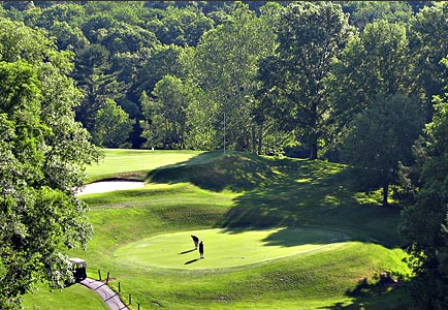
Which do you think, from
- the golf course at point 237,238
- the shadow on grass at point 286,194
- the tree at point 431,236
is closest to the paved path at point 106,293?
the golf course at point 237,238

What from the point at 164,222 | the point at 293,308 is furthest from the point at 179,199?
the point at 293,308

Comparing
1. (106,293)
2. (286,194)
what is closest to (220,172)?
(286,194)

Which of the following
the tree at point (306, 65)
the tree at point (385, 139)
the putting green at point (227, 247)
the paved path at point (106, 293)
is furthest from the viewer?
the tree at point (306, 65)

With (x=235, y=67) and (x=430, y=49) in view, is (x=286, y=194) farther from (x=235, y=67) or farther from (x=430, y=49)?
(x=235, y=67)

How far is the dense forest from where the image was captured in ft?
131

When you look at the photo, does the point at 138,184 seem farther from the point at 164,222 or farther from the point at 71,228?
the point at 71,228

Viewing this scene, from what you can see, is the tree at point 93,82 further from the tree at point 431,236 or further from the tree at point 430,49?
the tree at point 431,236

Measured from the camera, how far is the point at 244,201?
71250 mm

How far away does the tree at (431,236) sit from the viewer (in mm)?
42469

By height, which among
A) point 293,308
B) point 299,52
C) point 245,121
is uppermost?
point 299,52

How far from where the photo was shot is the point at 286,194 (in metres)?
75.2

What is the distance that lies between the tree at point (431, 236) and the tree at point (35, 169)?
72.7 feet

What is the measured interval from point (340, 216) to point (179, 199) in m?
16.9

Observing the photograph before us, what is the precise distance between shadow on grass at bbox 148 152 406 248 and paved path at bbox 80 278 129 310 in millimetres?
16997
